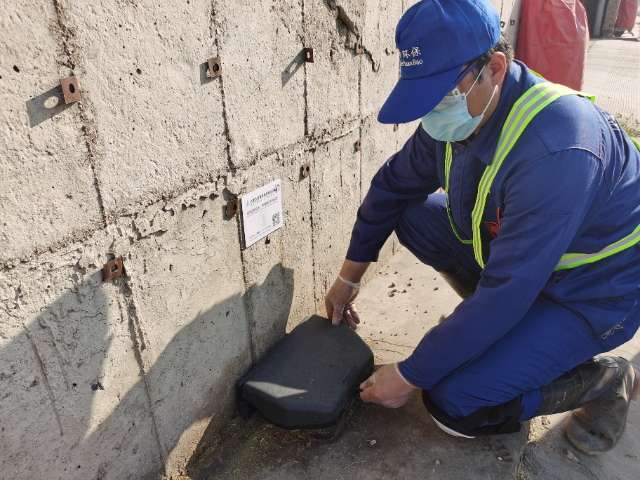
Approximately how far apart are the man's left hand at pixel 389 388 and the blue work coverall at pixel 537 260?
0.14ft

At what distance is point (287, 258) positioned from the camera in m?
2.23

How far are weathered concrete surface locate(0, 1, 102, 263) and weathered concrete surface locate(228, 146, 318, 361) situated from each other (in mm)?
667

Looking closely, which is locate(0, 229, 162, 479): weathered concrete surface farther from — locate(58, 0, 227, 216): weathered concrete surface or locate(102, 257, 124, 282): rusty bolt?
locate(58, 0, 227, 216): weathered concrete surface

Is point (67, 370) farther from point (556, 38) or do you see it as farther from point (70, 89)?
point (556, 38)

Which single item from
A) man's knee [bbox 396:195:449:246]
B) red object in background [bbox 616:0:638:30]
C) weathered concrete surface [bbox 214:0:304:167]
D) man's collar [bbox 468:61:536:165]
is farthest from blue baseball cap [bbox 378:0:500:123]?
red object in background [bbox 616:0:638:30]

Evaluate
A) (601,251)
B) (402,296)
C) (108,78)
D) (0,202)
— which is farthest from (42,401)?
(402,296)

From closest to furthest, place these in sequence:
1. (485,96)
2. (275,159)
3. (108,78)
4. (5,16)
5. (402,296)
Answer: (5,16) → (108,78) → (485,96) → (275,159) → (402,296)

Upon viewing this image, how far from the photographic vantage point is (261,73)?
1790 mm

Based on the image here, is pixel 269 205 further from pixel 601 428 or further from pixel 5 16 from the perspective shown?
pixel 601 428

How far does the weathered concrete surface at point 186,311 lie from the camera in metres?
1.52

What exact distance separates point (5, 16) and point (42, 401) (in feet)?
3.07

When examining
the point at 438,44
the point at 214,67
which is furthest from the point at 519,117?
the point at 214,67

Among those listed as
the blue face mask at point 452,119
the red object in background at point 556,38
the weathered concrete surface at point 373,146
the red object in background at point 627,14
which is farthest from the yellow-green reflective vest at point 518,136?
the red object in background at point 627,14

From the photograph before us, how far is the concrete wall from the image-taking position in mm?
1171
